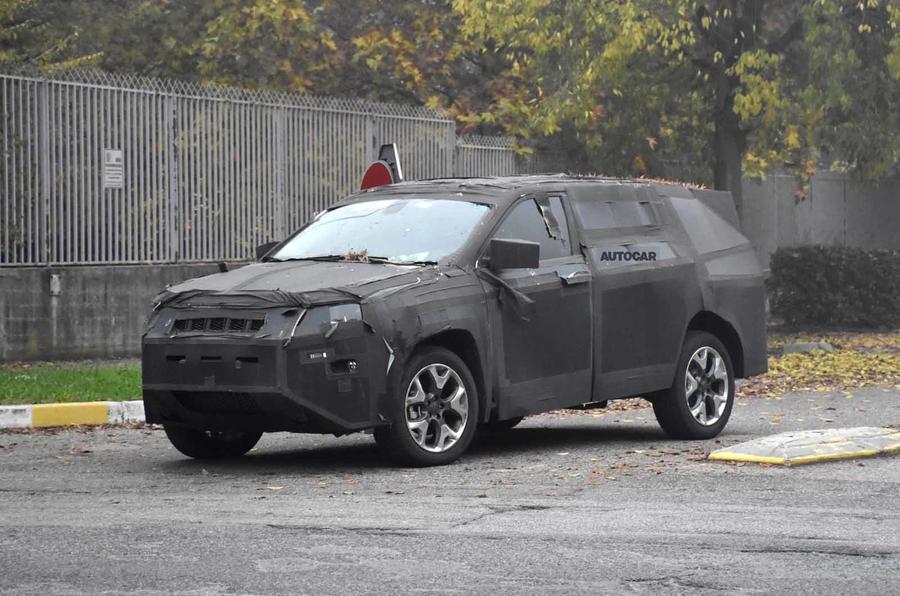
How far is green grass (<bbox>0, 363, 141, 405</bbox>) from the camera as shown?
46.8 feet

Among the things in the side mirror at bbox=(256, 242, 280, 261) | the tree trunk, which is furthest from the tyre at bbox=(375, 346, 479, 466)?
the tree trunk

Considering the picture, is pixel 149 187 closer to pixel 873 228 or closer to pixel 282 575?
pixel 282 575

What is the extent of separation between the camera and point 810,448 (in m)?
10.7

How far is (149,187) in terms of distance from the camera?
64.8 feet

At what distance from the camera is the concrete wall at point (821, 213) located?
30703 millimetres

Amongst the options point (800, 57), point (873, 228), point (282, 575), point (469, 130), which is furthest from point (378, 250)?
point (873, 228)

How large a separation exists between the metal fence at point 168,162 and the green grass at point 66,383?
177cm

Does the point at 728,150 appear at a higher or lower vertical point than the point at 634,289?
higher

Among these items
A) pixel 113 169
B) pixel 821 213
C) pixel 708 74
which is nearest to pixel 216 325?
pixel 113 169

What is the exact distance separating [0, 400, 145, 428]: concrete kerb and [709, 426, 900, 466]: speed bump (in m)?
5.21

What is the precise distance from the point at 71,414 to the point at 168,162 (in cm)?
687

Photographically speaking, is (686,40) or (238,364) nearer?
(238,364)

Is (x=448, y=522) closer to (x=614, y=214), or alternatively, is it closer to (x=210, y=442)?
(x=210, y=442)

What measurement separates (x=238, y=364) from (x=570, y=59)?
48.4 feet
